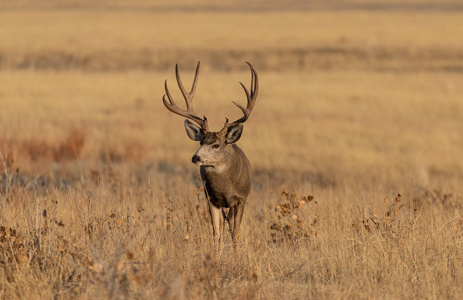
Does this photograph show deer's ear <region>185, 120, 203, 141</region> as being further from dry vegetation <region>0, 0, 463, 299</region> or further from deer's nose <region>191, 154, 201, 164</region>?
dry vegetation <region>0, 0, 463, 299</region>

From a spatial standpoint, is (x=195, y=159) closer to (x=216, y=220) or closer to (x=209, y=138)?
(x=209, y=138)

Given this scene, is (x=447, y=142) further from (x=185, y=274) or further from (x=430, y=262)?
(x=185, y=274)

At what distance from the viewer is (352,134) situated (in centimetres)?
1931

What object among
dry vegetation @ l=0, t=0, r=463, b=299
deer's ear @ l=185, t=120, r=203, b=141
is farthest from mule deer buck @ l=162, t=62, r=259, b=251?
dry vegetation @ l=0, t=0, r=463, b=299

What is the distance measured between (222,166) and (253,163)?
8.93m

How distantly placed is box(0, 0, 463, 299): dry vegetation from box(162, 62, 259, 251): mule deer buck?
0.88 ft

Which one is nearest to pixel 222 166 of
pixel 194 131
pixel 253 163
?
pixel 194 131

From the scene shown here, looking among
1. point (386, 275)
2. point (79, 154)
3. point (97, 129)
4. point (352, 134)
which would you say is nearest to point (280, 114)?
point (352, 134)

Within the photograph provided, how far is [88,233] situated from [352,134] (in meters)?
13.7

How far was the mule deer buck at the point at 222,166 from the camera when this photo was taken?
23.5ft

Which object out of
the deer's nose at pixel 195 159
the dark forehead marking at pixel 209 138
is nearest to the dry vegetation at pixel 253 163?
the deer's nose at pixel 195 159

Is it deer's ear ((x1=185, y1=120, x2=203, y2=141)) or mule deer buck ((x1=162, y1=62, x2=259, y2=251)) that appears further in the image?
deer's ear ((x1=185, y1=120, x2=203, y2=141))

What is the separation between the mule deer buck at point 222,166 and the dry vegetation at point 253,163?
0.27m

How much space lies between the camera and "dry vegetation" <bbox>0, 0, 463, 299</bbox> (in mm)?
5605
